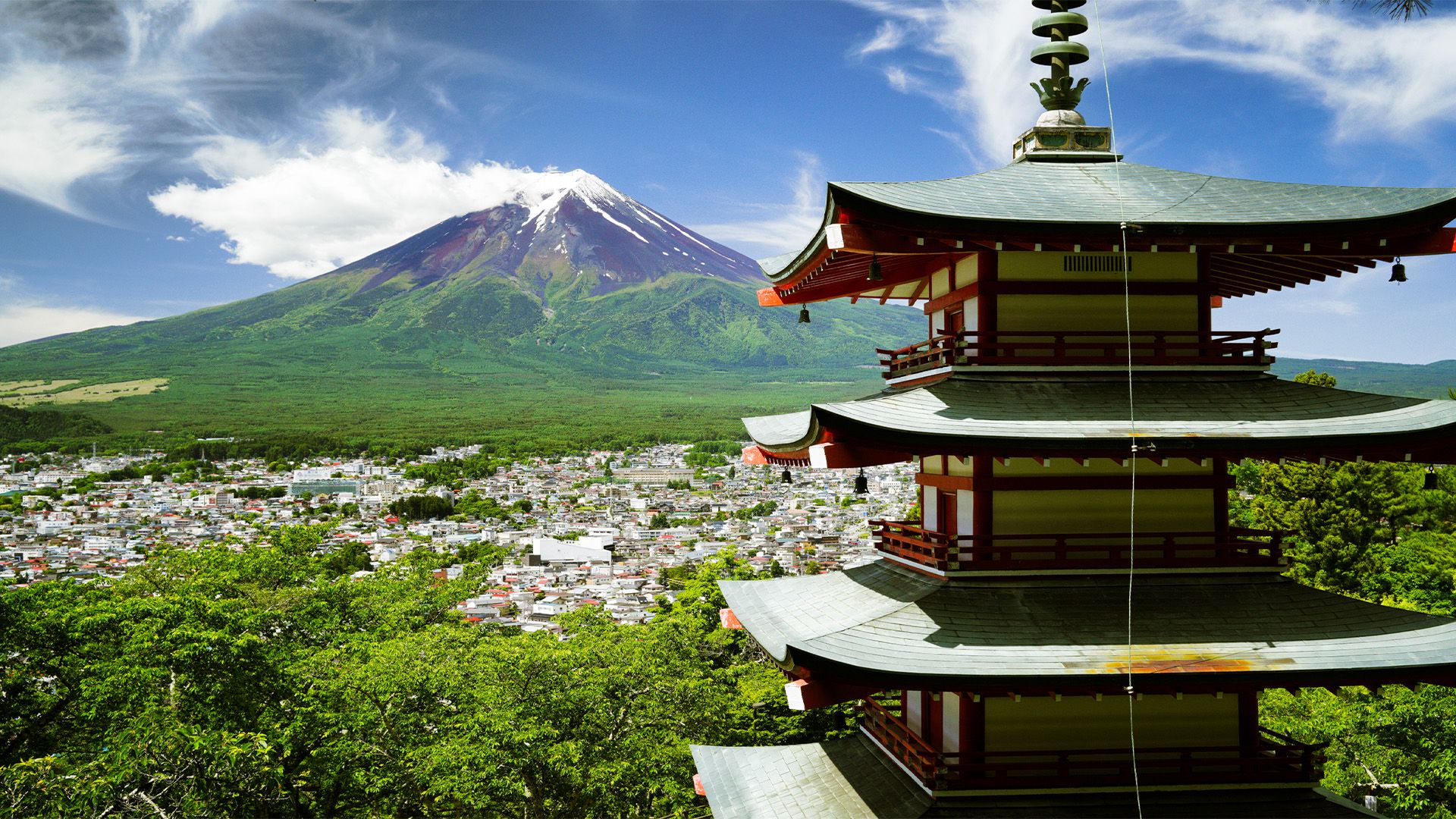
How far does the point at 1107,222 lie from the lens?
7516 millimetres

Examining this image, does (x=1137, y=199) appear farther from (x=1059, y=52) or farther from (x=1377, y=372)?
(x=1377, y=372)

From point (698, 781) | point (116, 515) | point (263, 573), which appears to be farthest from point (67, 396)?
point (698, 781)

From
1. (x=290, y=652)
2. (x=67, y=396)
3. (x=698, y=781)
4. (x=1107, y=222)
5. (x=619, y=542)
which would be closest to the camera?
(x=1107, y=222)

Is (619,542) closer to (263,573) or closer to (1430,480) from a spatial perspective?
(263,573)

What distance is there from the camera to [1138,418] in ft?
25.2

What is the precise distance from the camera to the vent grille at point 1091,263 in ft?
27.3

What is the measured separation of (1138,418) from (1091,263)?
1525 millimetres

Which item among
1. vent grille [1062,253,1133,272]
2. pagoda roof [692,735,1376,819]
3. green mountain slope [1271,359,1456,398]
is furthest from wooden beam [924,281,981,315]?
green mountain slope [1271,359,1456,398]

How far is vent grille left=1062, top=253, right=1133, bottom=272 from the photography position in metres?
8.34

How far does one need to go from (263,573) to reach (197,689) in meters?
6.22

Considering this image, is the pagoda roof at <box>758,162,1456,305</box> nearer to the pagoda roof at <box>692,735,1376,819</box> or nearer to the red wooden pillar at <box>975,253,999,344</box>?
the red wooden pillar at <box>975,253,999,344</box>

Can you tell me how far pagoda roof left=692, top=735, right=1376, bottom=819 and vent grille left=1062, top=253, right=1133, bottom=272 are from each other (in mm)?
4345

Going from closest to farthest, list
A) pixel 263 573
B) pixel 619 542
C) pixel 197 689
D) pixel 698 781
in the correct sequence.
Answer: pixel 698 781, pixel 197 689, pixel 263 573, pixel 619 542

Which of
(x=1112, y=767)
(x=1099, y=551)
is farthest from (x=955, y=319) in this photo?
(x=1112, y=767)
